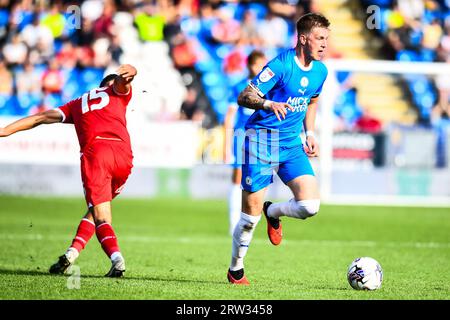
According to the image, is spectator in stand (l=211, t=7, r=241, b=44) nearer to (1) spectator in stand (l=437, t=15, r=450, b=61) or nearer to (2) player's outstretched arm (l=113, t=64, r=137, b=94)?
(1) spectator in stand (l=437, t=15, r=450, b=61)

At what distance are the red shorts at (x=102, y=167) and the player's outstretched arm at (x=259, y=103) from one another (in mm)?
1465

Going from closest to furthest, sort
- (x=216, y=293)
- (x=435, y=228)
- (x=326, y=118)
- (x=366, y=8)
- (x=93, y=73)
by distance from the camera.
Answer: (x=216, y=293)
(x=435, y=228)
(x=326, y=118)
(x=93, y=73)
(x=366, y=8)

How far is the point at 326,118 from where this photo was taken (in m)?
20.2

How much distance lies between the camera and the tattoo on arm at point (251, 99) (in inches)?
297

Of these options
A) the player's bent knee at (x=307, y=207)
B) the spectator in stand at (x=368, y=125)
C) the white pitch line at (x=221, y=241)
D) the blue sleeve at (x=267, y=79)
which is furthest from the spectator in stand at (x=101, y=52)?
the player's bent knee at (x=307, y=207)

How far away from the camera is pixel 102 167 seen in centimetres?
831

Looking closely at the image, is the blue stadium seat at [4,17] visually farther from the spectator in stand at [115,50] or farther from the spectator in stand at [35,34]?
the spectator in stand at [115,50]

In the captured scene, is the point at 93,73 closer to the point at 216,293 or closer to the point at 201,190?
the point at 201,190

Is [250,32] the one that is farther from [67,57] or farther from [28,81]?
[28,81]

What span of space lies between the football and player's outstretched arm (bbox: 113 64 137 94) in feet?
8.95

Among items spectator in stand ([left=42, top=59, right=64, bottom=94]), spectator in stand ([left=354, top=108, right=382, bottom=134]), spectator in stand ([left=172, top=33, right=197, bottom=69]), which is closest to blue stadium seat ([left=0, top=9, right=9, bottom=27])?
spectator in stand ([left=42, top=59, right=64, bottom=94])

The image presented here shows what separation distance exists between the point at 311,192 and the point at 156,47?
51.0 feet

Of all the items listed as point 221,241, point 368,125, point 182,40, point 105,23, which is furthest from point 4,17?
point 221,241
